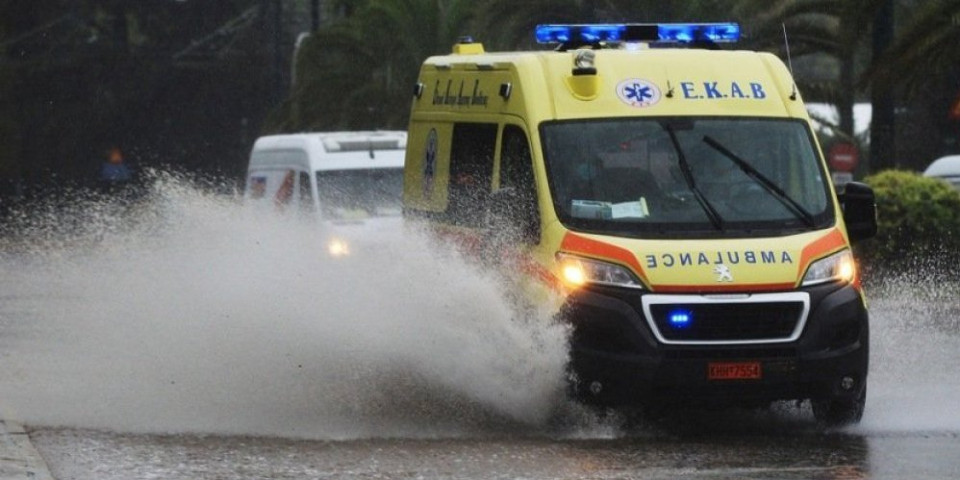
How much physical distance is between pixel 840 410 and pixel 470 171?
279 centimetres

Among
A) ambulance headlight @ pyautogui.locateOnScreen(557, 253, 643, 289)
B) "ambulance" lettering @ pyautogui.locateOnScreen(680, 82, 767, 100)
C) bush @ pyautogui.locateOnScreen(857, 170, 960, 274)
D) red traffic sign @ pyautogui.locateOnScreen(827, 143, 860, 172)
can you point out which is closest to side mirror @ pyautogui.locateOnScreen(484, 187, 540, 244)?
ambulance headlight @ pyautogui.locateOnScreen(557, 253, 643, 289)

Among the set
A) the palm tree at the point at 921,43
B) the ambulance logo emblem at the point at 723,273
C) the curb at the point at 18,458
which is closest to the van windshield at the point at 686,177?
the ambulance logo emblem at the point at 723,273

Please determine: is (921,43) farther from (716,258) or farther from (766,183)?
(716,258)

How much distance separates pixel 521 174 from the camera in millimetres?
11406

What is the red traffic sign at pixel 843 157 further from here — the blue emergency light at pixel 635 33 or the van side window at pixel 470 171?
the van side window at pixel 470 171

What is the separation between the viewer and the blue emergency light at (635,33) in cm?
1250

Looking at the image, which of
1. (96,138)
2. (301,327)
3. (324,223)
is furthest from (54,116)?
(301,327)

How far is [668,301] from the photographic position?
1035 centimetres

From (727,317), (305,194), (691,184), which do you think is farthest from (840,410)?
(305,194)

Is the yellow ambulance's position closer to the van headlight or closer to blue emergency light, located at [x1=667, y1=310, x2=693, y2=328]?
blue emergency light, located at [x1=667, y1=310, x2=693, y2=328]

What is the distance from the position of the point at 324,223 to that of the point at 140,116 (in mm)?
44459

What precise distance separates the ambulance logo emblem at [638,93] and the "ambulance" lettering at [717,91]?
178 mm

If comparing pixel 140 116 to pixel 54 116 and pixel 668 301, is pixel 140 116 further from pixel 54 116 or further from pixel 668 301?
pixel 668 301

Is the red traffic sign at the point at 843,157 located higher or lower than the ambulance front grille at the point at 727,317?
lower
